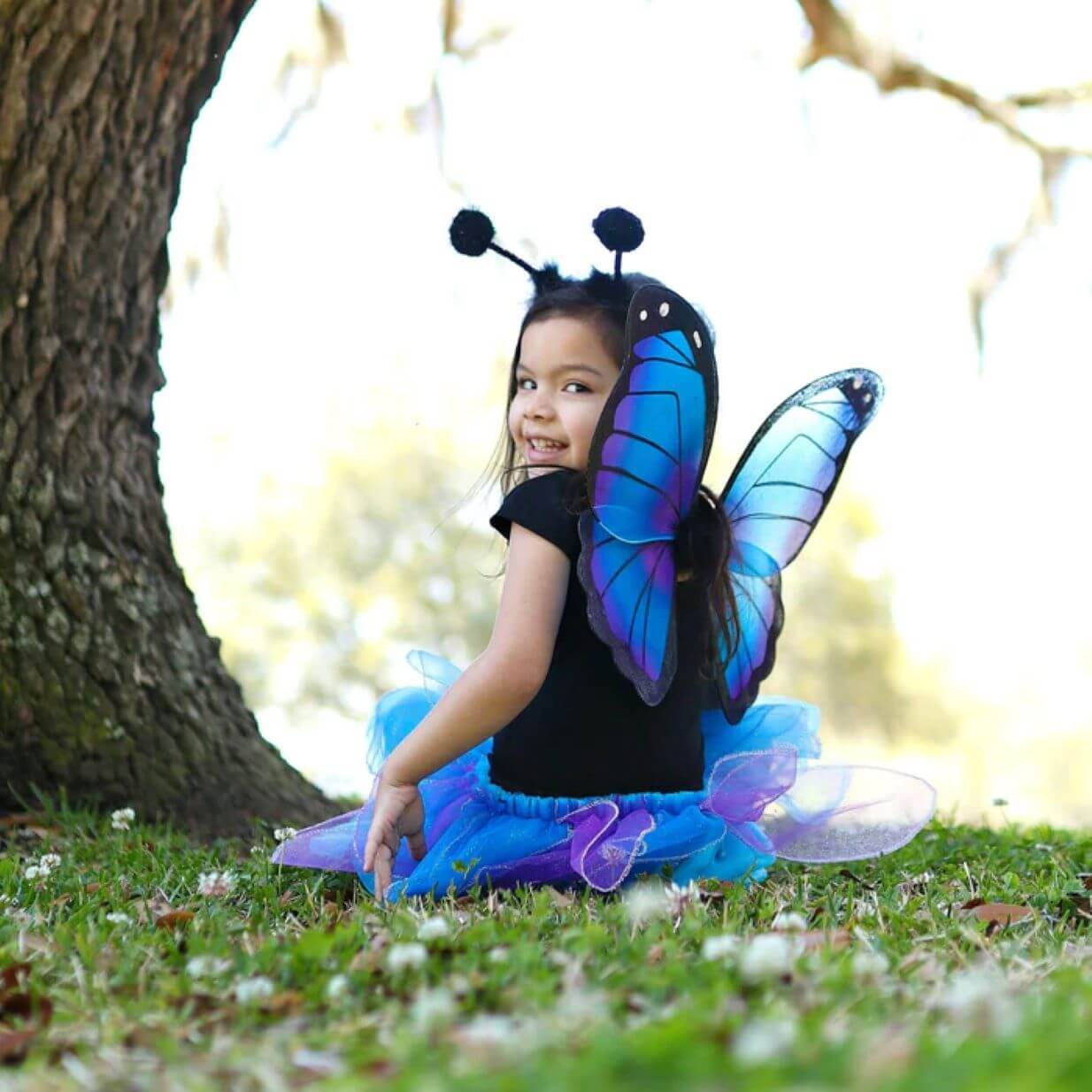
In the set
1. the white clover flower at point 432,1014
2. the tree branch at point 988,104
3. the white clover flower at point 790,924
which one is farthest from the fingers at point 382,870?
the tree branch at point 988,104

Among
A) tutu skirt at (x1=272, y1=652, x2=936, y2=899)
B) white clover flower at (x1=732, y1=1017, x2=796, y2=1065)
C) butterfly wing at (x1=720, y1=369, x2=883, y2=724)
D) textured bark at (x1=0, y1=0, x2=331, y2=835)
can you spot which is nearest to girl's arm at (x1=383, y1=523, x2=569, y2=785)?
tutu skirt at (x1=272, y1=652, x2=936, y2=899)

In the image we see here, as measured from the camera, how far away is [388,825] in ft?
8.73

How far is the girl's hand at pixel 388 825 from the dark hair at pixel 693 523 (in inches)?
26.7

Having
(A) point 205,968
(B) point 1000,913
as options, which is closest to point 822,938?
(B) point 1000,913

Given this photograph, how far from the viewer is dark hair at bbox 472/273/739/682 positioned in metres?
2.87

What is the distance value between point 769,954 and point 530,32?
284 inches

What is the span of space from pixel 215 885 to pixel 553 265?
1440mm

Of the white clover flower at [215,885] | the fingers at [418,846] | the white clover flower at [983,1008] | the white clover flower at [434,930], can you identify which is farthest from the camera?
the fingers at [418,846]

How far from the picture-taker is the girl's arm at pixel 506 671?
2.60 metres

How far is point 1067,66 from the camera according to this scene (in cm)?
773

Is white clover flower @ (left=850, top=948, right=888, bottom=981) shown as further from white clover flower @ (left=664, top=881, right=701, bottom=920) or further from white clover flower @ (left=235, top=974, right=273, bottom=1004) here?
white clover flower @ (left=235, top=974, right=273, bottom=1004)

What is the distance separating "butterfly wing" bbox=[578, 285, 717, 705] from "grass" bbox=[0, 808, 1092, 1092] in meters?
0.47

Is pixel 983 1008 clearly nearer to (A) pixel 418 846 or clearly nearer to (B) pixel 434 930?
Answer: (B) pixel 434 930

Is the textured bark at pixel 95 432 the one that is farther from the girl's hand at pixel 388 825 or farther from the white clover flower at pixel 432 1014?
the white clover flower at pixel 432 1014
